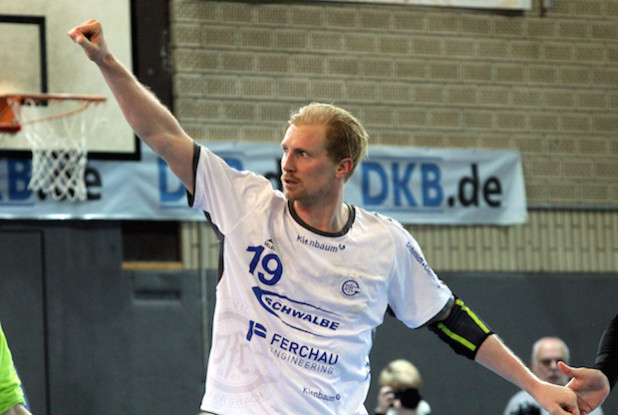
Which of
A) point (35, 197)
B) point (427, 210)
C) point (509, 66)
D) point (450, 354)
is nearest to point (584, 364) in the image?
point (450, 354)

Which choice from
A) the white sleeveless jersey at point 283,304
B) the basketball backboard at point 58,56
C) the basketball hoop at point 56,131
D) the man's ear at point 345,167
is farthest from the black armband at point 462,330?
the basketball backboard at point 58,56

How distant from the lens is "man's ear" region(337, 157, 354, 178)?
159 inches

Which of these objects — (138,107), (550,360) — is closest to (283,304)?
(138,107)

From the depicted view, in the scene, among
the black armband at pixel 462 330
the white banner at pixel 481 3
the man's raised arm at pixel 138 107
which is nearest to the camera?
the man's raised arm at pixel 138 107

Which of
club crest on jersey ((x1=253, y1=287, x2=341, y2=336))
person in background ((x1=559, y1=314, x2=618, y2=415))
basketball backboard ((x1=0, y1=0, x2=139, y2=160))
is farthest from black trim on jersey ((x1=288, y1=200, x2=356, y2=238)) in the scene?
basketball backboard ((x1=0, y1=0, x2=139, y2=160))

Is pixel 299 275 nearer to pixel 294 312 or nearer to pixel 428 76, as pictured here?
pixel 294 312

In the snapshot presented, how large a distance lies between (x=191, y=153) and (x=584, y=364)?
305 inches

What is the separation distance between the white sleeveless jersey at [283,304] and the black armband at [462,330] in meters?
0.36

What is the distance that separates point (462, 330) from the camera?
4211 millimetres

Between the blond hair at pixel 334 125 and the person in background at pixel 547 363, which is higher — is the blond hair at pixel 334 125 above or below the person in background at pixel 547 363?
above

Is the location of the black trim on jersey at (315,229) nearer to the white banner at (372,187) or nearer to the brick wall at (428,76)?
the white banner at (372,187)

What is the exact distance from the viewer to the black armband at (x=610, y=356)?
14.2ft

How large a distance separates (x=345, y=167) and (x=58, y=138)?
16.4ft

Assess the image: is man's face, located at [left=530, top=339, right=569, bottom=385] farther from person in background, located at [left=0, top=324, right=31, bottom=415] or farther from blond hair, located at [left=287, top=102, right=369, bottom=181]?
person in background, located at [left=0, top=324, right=31, bottom=415]
